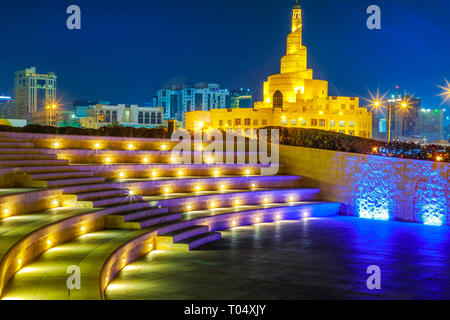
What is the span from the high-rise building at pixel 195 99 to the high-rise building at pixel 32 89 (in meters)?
80.2

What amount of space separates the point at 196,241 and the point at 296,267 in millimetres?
2439

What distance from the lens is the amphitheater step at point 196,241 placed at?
9164mm

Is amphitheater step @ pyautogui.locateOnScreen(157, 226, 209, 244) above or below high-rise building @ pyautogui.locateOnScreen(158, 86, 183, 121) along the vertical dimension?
below

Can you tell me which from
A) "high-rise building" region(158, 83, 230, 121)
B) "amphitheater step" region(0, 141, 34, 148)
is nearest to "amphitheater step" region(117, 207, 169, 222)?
"amphitheater step" region(0, 141, 34, 148)

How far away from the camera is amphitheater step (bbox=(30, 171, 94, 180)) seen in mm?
9930

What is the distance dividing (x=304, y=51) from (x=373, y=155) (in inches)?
2723

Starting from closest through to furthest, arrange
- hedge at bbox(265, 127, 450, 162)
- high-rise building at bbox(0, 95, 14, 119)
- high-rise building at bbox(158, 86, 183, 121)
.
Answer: hedge at bbox(265, 127, 450, 162) → high-rise building at bbox(0, 95, 14, 119) → high-rise building at bbox(158, 86, 183, 121)

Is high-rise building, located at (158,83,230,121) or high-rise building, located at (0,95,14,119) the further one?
high-rise building, located at (158,83,230,121)

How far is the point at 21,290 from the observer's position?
18.2ft

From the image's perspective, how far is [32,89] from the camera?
47.0m

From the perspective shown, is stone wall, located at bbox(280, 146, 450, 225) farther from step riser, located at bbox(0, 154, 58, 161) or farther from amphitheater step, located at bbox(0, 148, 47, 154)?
amphitheater step, located at bbox(0, 148, 47, 154)

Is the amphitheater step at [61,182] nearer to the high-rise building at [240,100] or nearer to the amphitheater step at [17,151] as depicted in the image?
the amphitheater step at [17,151]

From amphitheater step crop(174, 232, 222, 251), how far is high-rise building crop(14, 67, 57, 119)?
39.8 meters
